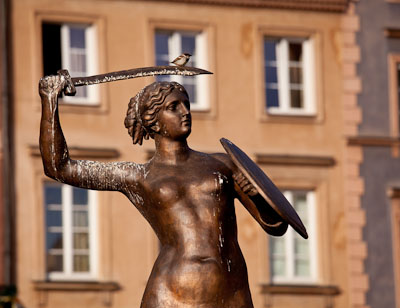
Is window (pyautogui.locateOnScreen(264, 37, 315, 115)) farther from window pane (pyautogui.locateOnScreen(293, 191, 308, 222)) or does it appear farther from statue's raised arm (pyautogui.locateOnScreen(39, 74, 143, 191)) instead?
statue's raised arm (pyautogui.locateOnScreen(39, 74, 143, 191))

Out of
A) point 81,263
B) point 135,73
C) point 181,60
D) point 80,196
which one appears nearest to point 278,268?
point 81,263

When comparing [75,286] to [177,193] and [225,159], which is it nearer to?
[225,159]

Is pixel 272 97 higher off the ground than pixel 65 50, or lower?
lower

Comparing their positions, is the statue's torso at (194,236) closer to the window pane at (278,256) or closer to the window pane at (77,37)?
the window pane at (77,37)

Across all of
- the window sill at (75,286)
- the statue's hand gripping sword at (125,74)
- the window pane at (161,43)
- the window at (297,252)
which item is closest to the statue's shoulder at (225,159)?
the statue's hand gripping sword at (125,74)

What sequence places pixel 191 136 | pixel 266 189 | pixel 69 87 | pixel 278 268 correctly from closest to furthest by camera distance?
pixel 266 189 → pixel 69 87 → pixel 191 136 → pixel 278 268

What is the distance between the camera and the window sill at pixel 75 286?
3316 centimetres

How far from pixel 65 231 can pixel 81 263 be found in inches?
26.4

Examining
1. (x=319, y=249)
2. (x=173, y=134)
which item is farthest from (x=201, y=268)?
(x=319, y=249)

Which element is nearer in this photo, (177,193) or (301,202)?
(177,193)

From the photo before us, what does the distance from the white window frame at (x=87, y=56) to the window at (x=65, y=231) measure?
A: 167 centimetres

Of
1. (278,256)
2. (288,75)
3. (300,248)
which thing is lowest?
(278,256)

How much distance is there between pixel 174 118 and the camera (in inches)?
475

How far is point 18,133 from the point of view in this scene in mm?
33562
